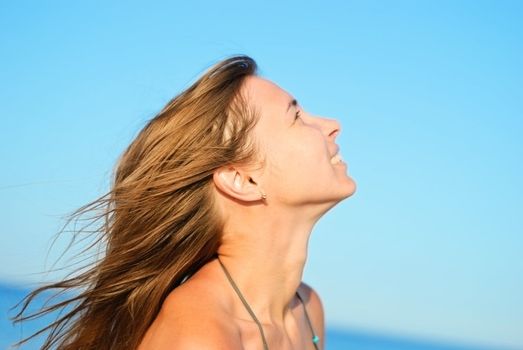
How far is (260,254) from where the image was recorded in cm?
352

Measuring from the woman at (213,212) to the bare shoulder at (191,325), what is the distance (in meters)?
0.06

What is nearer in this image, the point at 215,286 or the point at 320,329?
the point at 215,286

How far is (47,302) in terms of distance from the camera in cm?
371

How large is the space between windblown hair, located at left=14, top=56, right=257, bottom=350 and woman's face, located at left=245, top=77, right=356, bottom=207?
2.7 inches

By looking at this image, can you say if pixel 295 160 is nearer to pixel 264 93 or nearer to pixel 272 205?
pixel 272 205

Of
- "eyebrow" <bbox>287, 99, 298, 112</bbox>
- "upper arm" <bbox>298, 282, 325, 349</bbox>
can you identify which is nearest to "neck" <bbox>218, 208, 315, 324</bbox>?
"eyebrow" <bbox>287, 99, 298, 112</bbox>

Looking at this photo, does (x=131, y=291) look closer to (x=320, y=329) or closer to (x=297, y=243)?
(x=297, y=243)

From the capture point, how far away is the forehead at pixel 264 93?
3600mm

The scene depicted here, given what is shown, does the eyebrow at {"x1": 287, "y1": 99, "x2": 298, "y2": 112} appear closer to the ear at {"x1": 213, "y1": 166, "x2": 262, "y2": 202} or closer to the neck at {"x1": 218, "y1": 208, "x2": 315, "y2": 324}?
the ear at {"x1": 213, "y1": 166, "x2": 262, "y2": 202}

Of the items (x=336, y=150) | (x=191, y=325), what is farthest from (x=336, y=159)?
(x=191, y=325)

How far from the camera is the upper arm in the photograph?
13.7 feet

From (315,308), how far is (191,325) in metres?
1.22

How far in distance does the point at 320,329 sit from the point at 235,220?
976 mm

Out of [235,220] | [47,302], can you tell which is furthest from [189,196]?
[47,302]
